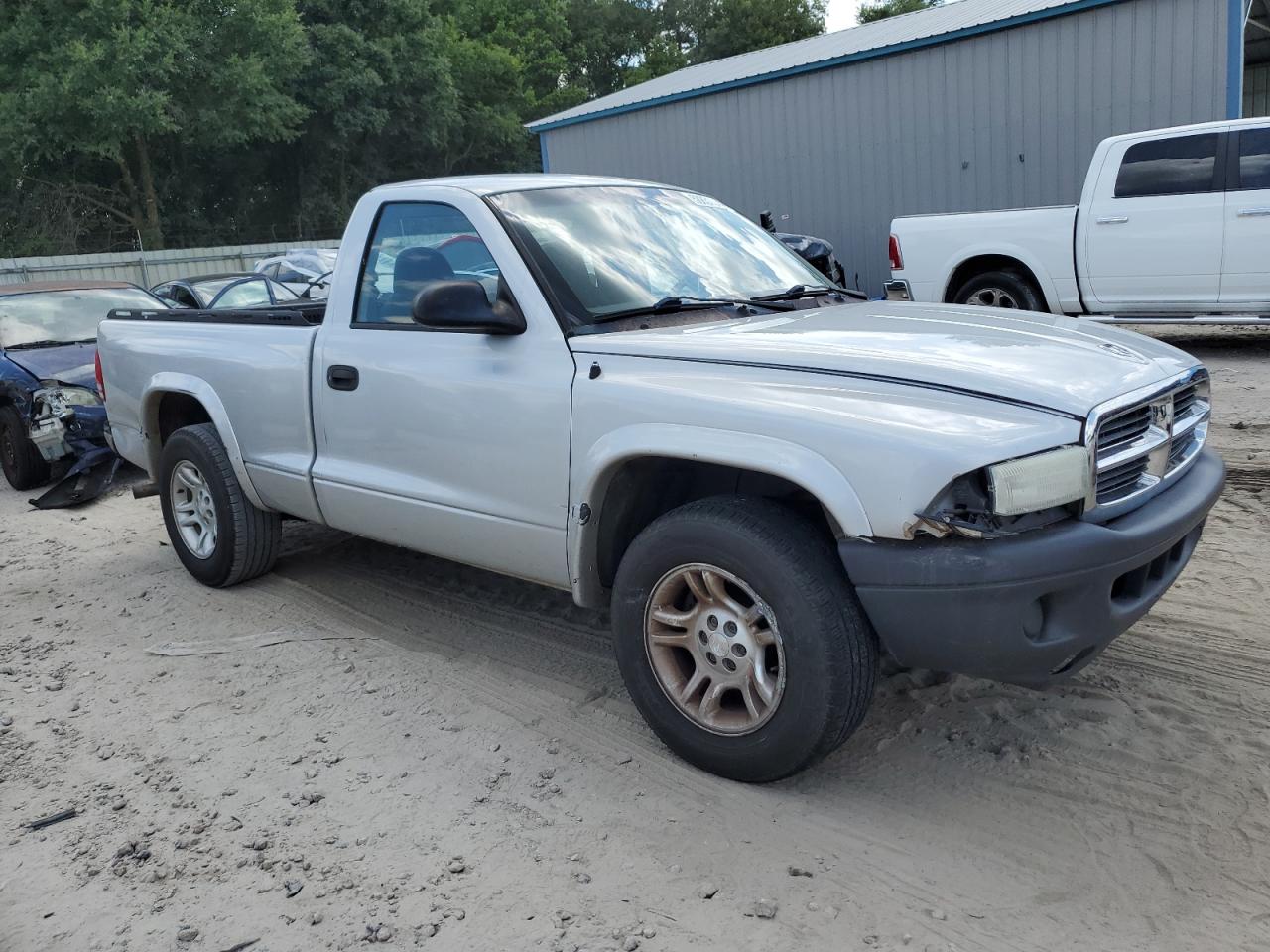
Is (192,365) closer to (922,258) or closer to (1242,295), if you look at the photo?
(922,258)

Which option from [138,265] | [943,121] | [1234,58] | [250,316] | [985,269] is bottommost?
[985,269]

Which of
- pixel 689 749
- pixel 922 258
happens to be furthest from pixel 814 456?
pixel 922 258

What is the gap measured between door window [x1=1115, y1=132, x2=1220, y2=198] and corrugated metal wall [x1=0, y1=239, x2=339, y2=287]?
16096 millimetres

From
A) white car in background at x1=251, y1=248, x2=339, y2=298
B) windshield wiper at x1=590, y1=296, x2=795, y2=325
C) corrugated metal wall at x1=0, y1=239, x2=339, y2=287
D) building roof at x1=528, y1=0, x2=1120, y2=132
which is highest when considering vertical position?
building roof at x1=528, y1=0, x2=1120, y2=132

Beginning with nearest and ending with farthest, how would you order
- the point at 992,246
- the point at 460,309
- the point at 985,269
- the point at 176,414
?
the point at 460,309
the point at 176,414
the point at 992,246
the point at 985,269

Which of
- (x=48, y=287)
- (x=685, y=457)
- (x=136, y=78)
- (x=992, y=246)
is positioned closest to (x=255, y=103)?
(x=136, y=78)

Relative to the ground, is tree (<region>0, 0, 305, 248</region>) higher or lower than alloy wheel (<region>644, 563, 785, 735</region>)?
higher

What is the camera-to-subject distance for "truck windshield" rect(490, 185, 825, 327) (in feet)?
12.5

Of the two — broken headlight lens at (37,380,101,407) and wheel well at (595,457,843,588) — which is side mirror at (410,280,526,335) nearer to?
wheel well at (595,457,843,588)

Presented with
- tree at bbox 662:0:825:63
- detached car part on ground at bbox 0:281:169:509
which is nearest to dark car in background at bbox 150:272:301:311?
detached car part on ground at bbox 0:281:169:509

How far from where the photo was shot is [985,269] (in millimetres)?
10930

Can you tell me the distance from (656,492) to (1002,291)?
8.09 m

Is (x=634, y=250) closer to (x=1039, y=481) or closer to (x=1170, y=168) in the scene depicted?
(x=1039, y=481)

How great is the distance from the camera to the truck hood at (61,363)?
8.54 metres
